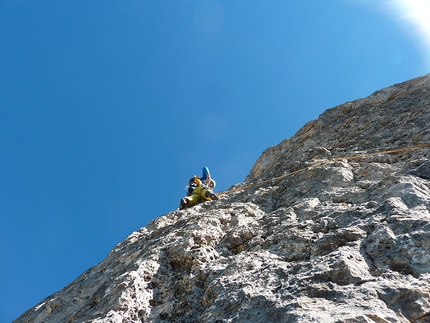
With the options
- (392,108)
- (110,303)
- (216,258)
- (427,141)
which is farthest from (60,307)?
(392,108)

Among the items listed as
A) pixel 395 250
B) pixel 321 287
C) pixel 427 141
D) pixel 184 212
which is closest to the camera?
pixel 321 287

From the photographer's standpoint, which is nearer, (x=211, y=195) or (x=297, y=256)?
(x=297, y=256)

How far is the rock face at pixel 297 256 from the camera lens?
316cm

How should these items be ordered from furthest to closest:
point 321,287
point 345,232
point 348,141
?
point 348,141, point 345,232, point 321,287

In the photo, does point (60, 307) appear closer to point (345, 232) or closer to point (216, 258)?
point (216, 258)

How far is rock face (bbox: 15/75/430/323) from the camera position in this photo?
3155 millimetres

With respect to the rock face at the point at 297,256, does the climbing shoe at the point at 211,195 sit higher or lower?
higher

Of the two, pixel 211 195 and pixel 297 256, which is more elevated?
pixel 211 195

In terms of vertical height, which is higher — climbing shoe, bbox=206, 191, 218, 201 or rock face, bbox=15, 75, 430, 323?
climbing shoe, bbox=206, 191, 218, 201

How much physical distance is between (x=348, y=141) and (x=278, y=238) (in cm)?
511

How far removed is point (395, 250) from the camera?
3568 millimetres

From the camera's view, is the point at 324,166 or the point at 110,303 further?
the point at 324,166

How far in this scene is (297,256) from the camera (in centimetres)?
426

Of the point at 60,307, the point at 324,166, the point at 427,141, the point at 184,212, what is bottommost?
the point at 60,307
